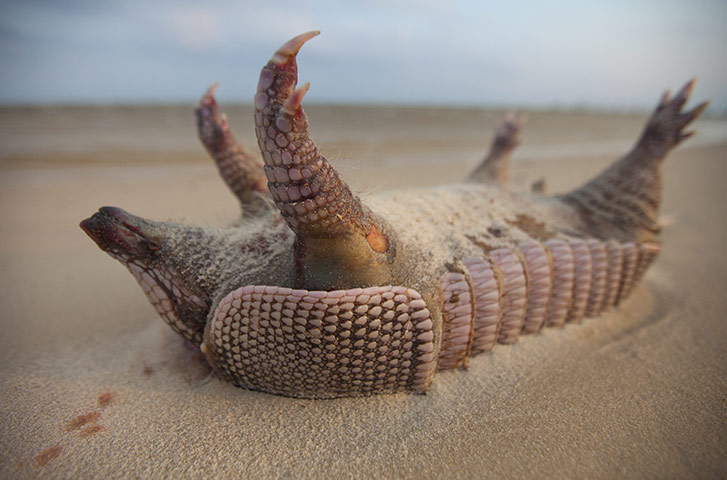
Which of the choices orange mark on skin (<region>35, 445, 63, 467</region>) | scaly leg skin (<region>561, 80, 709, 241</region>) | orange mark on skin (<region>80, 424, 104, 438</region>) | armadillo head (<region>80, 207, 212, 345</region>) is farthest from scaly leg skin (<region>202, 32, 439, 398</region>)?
scaly leg skin (<region>561, 80, 709, 241</region>)

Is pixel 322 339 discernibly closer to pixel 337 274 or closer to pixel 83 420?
pixel 337 274

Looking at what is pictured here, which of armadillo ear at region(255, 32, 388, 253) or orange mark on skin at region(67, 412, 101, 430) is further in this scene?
orange mark on skin at region(67, 412, 101, 430)

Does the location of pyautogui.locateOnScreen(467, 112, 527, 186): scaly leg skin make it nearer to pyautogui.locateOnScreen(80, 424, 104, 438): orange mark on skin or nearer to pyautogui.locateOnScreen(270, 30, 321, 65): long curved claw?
pyautogui.locateOnScreen(270, 30, 321, 65): long curved claw

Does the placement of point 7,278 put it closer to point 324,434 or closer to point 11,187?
point 324,434

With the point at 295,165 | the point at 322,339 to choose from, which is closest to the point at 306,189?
the point at 295,165

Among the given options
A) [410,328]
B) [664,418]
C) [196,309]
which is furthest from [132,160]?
[664,418]
